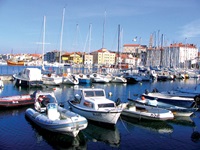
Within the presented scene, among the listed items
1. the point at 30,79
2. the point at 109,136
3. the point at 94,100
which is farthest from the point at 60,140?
the point at 30,79

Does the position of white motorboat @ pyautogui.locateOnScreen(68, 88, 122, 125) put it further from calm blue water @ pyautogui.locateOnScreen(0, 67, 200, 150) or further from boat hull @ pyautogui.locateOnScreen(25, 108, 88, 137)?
boat hull @ pyautogui.locateOnScreen(25, 108, 88, 137)

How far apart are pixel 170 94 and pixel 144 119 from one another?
1132cm

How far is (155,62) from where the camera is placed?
109 metres

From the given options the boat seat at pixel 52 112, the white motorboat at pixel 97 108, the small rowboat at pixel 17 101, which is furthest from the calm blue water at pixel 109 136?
the small rowboat at pixel 17 101

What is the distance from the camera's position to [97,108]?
19.8 metres

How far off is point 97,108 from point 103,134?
95.8 inches

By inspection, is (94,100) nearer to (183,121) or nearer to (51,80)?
(183,121)

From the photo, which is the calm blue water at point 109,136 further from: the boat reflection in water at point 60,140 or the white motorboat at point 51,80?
the white motorboat at point 51,80

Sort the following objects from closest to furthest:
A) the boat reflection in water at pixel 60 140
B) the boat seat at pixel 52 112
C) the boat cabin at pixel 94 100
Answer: the boat reflection in water at pixel 60 140 < the boat seat at pixel 52 112 < the boat cabin at pixel 94 100

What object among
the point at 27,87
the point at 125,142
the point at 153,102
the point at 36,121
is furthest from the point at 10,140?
the point at 27,87

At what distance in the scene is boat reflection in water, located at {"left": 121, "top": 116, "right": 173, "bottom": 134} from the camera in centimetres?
1950

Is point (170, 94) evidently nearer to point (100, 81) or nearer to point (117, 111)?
point (117, 111)

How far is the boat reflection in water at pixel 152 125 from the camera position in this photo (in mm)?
19500

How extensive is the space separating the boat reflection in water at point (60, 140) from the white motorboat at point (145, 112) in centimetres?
626
